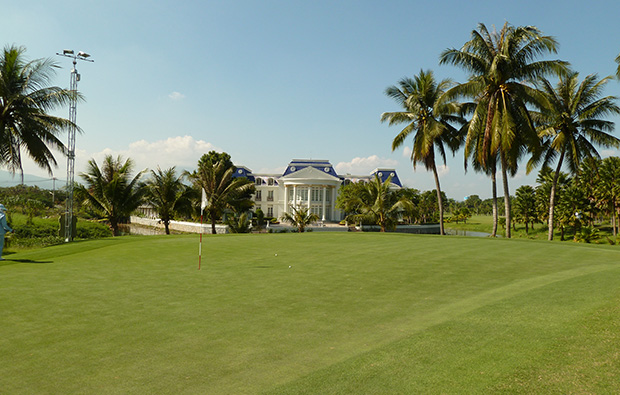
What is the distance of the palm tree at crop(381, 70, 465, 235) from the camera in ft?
101

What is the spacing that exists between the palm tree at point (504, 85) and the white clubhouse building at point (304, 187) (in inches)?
1303

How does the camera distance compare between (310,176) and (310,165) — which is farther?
(310,165)

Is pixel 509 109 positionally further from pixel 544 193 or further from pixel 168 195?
pixel 544 193

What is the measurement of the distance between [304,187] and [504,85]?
4218 centimetres

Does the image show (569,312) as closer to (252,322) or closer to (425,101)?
(252,322)

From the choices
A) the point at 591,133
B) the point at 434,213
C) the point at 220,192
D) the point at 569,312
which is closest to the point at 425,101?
the point at 591,133

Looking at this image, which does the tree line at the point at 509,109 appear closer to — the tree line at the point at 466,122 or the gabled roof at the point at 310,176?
the tree line at the point at 466,122

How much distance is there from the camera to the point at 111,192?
2839 centimetres

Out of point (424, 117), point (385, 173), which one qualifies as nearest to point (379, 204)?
point (424, 117)

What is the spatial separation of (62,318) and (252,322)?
312cm

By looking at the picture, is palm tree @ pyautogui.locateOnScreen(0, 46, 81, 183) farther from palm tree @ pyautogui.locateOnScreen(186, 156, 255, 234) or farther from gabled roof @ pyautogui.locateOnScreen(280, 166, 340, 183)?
gabled roof @ pyautogui.locateOnScreen(280, 166, 340, 183)

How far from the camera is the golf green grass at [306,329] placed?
4.11 metres

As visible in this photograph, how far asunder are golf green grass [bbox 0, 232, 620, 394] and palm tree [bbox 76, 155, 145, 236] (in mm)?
18573

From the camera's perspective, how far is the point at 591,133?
27547 mm
